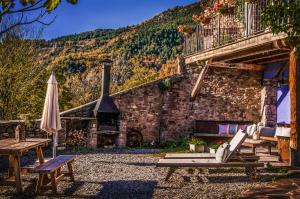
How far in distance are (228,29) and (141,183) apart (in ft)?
23.9

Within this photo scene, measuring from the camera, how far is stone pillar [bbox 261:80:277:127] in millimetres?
13663

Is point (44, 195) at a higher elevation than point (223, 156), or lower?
lower

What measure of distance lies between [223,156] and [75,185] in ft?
8.66

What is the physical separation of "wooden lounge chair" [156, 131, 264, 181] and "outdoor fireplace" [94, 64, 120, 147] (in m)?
6.02

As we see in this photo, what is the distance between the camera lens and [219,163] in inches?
257

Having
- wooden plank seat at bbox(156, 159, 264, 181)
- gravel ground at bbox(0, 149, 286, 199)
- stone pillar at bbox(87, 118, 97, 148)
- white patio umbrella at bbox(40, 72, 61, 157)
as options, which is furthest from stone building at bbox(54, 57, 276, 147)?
wooden plank seat at bbox(156, 159, 264, 181)

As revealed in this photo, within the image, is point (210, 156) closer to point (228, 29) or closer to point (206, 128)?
point (228, 29)

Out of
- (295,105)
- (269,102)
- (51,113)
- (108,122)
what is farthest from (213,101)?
(51,113)

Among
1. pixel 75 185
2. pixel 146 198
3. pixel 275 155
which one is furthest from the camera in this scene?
pixel 275 155

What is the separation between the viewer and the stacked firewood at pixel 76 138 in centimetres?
1230

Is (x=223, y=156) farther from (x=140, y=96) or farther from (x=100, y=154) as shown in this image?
(x=140, y=96)

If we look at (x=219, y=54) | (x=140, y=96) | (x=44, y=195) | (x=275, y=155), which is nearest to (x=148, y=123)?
(x=140, y=96)

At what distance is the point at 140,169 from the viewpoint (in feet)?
27.0

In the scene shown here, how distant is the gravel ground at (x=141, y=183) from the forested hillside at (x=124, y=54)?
48.2 feet
